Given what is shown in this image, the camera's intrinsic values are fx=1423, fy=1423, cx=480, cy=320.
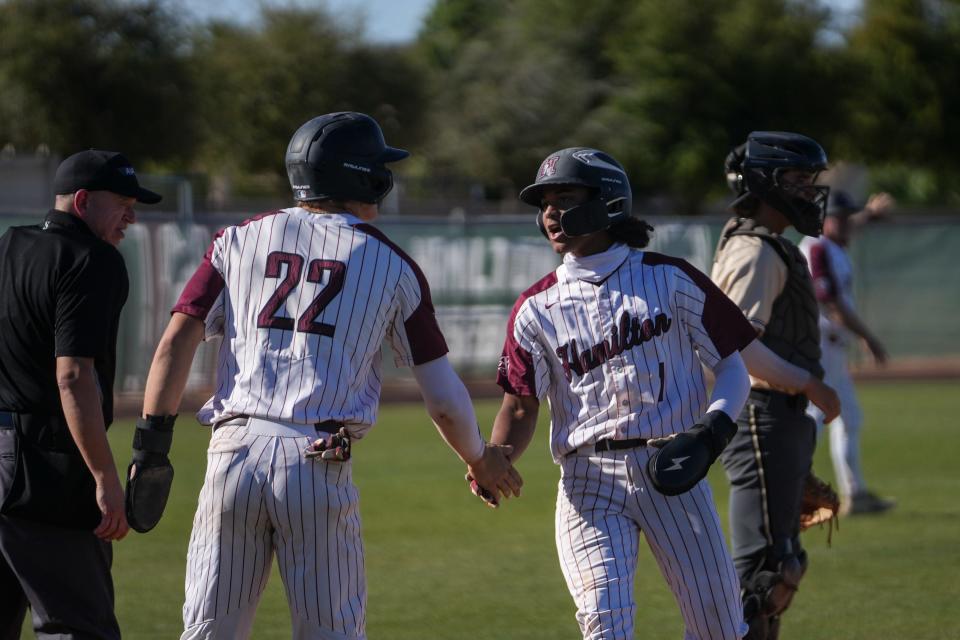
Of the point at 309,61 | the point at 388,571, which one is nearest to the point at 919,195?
the point at 309,61

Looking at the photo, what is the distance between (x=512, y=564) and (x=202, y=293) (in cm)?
499

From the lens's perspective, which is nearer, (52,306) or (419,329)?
(419,329)

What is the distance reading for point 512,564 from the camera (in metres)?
9.23

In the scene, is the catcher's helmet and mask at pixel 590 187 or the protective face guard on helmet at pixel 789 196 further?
the protective face guard on helmet at pixel 789 196

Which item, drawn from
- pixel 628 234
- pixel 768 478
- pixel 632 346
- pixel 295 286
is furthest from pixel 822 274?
pixel 295 286

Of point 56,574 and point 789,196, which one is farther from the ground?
point 789,196

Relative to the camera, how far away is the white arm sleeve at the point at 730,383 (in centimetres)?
507

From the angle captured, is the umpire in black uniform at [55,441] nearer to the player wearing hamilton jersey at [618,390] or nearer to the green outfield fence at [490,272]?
the player wearing hamilton jersey at [618,390]

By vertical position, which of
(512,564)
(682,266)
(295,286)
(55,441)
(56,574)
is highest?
(682,266)

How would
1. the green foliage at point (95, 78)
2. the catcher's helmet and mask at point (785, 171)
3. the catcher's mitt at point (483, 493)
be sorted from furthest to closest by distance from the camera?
1. the green foliage at point (95, 78)
2. the catcher's helmet and mask at point (785, 171)
3. the catcher's mitt at point (483, 493)

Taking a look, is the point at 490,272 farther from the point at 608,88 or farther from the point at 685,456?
the point at 608,88

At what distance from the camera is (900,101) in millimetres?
50406

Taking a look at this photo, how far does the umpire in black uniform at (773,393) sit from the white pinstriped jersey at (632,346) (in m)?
0.96

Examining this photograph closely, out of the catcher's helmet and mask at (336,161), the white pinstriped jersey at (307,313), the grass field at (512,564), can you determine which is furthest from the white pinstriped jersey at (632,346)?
the grass field at (512,564)
